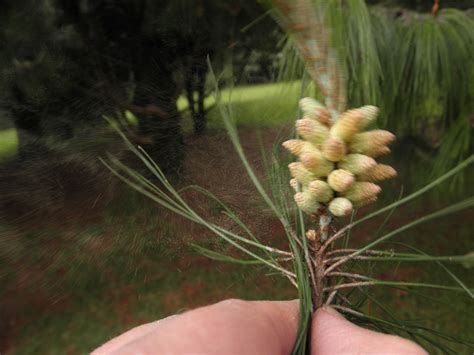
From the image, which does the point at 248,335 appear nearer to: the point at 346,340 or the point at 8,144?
the point at 346,340

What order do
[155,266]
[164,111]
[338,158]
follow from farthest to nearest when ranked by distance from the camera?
1. [155,266]
2. [164,111]
3. [338,158]

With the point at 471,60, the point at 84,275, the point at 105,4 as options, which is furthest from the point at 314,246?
the point at 84,275

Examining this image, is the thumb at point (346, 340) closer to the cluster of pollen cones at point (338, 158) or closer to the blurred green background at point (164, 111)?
the cluster of pollen cones at point (338, 158)

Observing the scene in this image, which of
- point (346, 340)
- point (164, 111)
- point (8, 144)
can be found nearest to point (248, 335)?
point (346, 340)

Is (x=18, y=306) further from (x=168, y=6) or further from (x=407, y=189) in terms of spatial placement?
(x=407, y=189)

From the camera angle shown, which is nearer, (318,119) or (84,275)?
(318,119)
